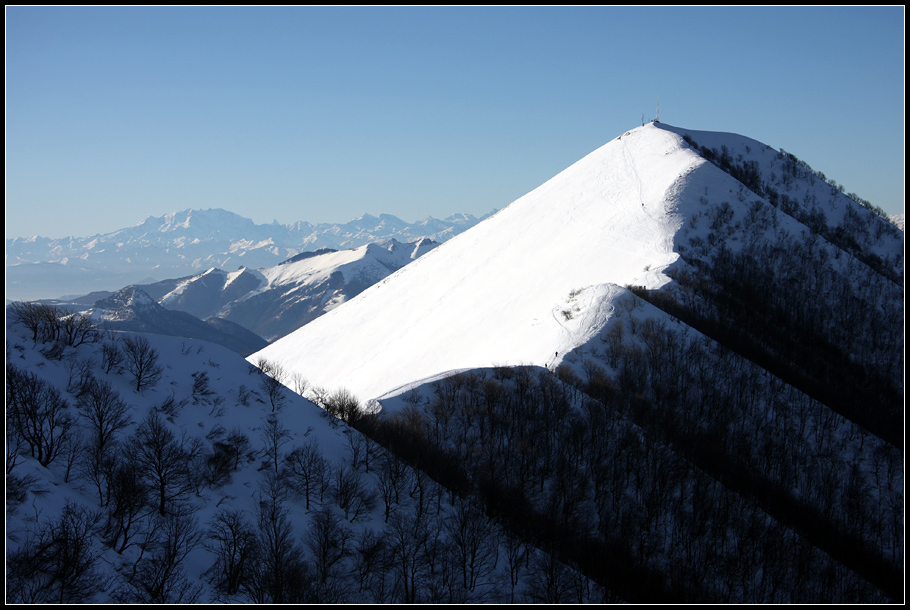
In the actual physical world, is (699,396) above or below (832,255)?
below

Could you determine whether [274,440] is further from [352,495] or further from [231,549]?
[231,549]

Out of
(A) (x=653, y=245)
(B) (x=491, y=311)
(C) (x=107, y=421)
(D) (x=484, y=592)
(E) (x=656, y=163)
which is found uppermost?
(E) (x=656, y=163)

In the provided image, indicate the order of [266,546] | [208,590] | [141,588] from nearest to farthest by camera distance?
[141,588], [208,590], [266,546]

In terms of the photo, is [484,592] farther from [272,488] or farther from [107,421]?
[107,421]

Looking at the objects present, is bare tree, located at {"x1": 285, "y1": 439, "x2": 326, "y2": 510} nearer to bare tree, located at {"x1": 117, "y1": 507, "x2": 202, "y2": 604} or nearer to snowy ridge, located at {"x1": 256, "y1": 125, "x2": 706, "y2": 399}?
bare tree, located at {"x1": 117, "y1": 507, "x2": 202, "y2": 604}

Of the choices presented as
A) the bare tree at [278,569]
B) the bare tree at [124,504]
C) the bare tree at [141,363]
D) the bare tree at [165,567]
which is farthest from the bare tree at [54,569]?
the bare tree at [141,363]

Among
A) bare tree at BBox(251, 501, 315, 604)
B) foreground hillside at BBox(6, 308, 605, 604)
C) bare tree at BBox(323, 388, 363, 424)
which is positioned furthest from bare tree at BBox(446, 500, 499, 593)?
bare tree at BBox(323, 388, 363, 424)

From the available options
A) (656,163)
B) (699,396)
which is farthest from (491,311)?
(656,163)
